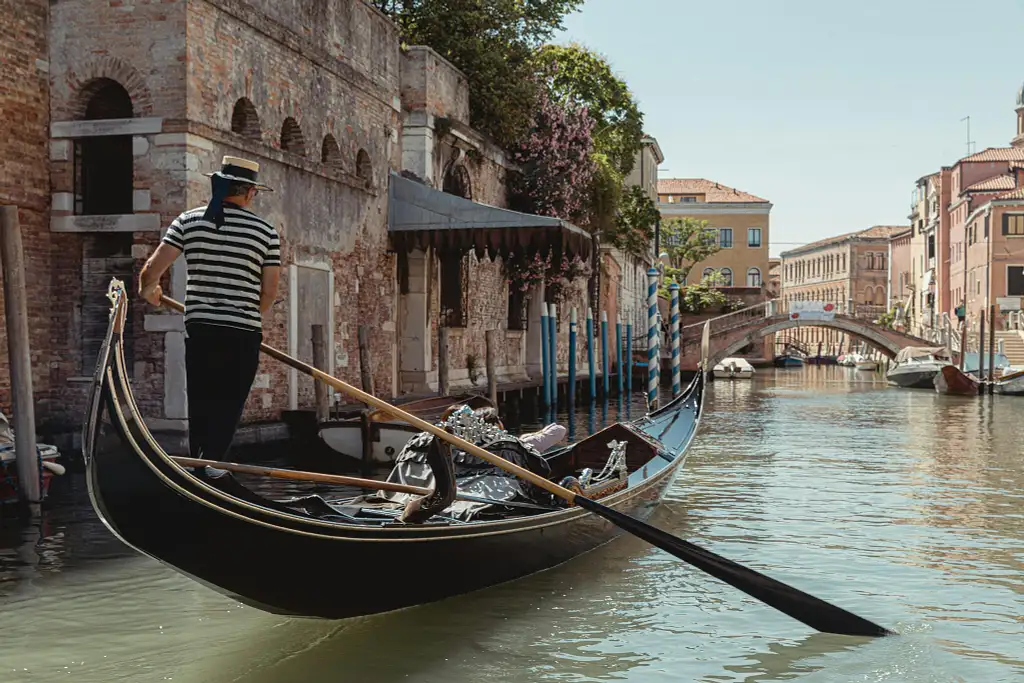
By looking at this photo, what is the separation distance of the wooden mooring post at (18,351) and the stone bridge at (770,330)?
22631mm

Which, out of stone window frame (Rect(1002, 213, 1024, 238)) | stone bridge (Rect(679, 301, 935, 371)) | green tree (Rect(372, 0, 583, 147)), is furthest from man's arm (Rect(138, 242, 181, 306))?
stone window frame (Rect(1002, 213, 1024, 238))

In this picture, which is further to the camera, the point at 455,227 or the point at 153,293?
the point at 455,227

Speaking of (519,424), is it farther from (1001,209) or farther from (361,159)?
(1001,209)

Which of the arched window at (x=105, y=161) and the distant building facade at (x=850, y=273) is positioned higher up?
the distant building facade at (x=850, y=273)

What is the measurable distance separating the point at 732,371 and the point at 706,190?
57.2ft

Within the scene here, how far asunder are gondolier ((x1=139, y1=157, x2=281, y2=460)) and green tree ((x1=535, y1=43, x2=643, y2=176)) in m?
15.2

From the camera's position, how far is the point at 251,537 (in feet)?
10.9

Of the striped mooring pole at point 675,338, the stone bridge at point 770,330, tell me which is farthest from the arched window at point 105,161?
the stone bridge at point 770,330

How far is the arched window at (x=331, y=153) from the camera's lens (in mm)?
9641

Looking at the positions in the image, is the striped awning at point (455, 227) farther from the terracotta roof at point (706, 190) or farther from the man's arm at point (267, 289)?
the terracotta roof at point (706, 190)

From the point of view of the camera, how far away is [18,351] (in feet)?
18.4

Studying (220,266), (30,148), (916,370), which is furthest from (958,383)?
(220,266)

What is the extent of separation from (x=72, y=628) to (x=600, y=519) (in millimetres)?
2067

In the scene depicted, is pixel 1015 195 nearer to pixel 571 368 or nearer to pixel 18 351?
pixel 571 368
